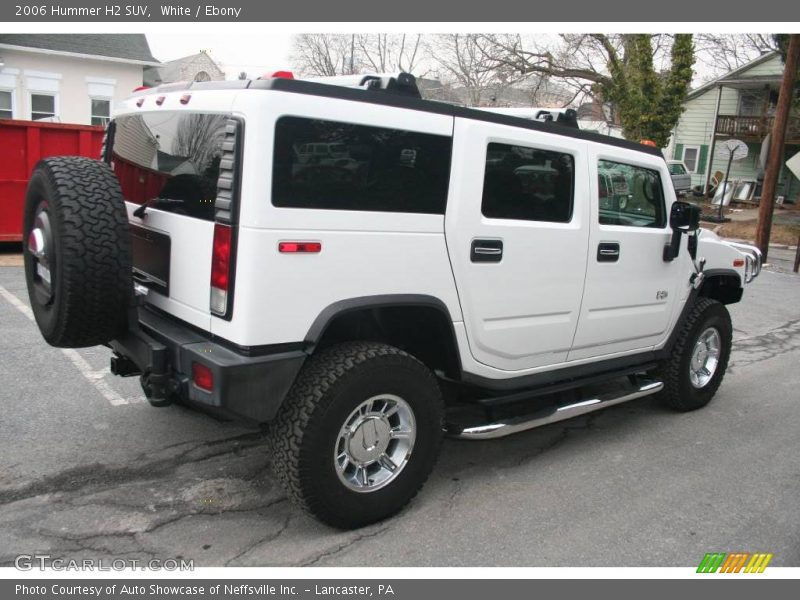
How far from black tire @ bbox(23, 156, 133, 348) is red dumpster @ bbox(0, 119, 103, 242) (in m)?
7.82

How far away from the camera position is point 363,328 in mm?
3674

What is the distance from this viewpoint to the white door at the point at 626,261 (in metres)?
4.35

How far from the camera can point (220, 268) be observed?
3020 mm

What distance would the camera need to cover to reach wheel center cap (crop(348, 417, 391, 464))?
336cm

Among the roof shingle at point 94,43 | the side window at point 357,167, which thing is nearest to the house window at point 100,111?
the roof shingle at point 94,43

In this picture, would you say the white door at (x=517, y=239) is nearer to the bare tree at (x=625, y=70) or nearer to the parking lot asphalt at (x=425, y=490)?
A: the parking lot asphalt at (x=425, y=490)

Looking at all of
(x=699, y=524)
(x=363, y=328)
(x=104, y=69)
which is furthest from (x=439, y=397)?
(x=104, y=69)

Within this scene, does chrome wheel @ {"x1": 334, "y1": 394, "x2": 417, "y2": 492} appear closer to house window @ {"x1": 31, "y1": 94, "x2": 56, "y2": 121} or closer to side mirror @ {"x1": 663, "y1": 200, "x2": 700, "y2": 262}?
side mirror @ {"x1": 663, "y1": 200, "x2": 700, "y2": 262}

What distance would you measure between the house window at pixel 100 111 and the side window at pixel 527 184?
21365 millimetres

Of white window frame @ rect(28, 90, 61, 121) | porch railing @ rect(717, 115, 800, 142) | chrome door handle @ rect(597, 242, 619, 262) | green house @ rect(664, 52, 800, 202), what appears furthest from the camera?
green house @ rect(664, 52, 800, 202)

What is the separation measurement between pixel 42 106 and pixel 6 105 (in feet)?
3.22

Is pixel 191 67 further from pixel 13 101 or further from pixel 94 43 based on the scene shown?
pixel 13 101

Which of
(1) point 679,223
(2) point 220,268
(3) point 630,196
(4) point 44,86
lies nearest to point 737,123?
(4) point 44,86

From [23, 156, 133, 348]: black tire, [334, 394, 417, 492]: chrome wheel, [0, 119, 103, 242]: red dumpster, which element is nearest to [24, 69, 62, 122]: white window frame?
[0, 119, 103, 242]: red dumpster
